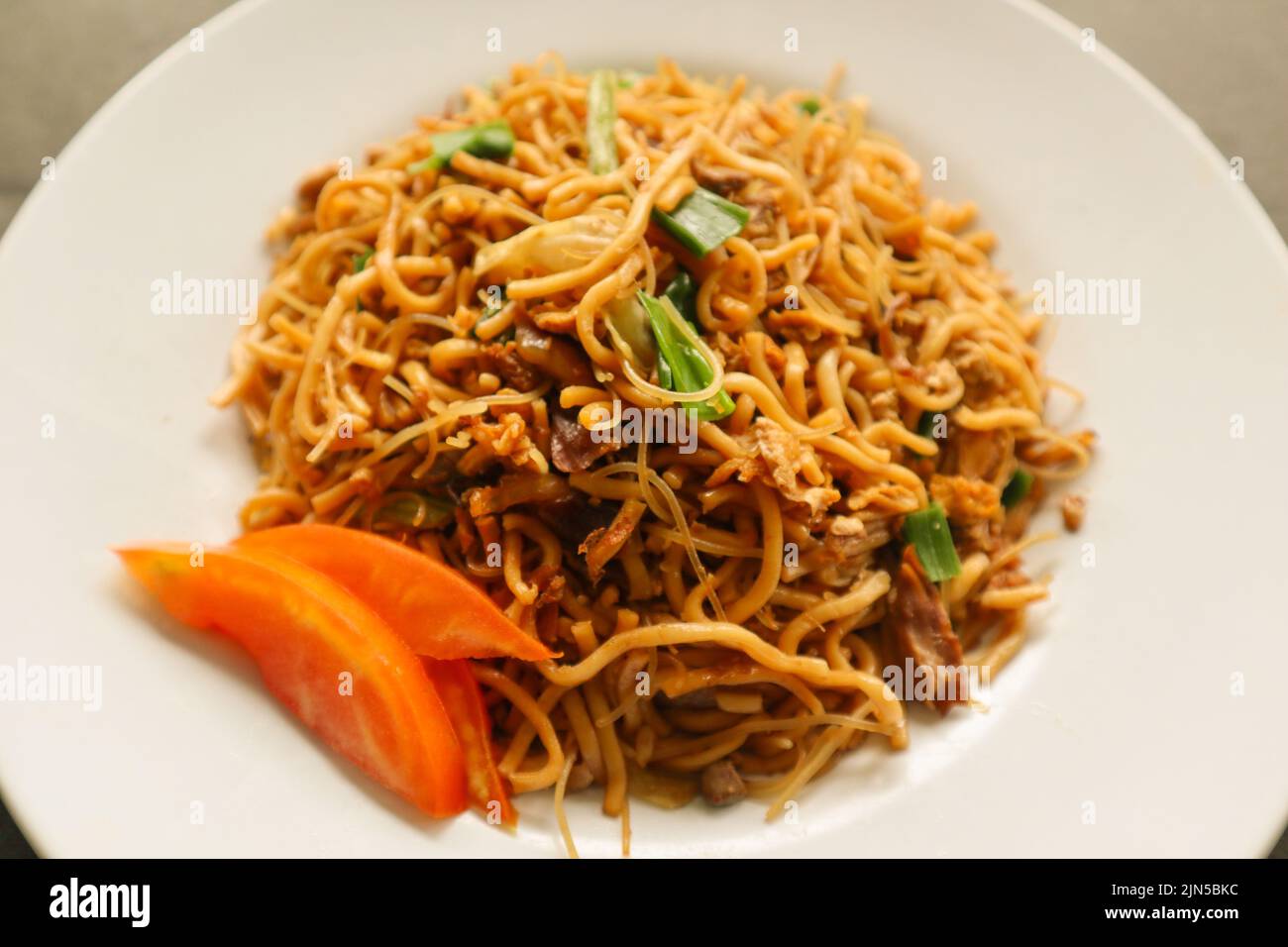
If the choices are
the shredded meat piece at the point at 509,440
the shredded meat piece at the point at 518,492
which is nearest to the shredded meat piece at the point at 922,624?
the shredded meat piece at the point at 518,492

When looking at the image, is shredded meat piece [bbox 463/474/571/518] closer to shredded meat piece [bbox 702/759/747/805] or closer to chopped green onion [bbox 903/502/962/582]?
shredded meat piece [bbox 702/759/747/805]

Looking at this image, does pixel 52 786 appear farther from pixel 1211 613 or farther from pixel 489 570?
pixel 1211 613

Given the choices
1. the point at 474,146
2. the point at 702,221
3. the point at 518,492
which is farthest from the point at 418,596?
the point at 474,146

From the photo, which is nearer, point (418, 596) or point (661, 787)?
point (418, 596)

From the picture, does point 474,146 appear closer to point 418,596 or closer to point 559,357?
point 559,357

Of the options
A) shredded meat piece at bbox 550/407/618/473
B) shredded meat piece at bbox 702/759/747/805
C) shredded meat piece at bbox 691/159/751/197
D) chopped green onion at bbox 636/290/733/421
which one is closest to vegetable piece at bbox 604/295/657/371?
chopped green onion at bbox 636/290/733/421

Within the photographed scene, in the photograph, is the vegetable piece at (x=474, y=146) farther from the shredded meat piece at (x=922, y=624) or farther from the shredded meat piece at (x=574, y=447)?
the shredded meat piece at (x=922, y=624)

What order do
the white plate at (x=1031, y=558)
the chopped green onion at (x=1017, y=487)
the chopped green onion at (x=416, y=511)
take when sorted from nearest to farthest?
the white plate at (x=1031, y=558)
the chopped green onion at (x=416, y=511)
the chopped green onion at (x=1017, y=487)
